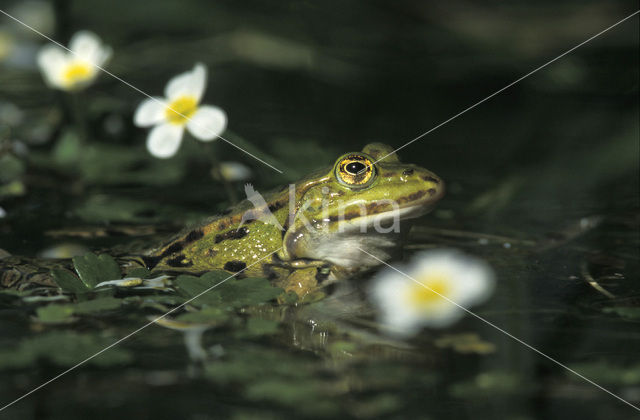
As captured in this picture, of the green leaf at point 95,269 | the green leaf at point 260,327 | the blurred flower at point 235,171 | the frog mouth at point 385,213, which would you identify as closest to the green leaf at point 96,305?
the green leaf at point 95,269

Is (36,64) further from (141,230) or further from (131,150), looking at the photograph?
(141,230)

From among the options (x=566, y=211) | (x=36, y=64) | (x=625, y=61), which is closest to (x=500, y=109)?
(x=625, y=61)

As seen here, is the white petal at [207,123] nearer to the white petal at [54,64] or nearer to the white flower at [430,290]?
the white flower at [430,290]

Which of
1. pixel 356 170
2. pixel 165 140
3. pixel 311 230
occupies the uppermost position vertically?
pixel 165 140

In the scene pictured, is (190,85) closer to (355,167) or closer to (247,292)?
(355,167)

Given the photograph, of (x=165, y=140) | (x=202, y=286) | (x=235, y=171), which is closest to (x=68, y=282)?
(x=202, y=286)

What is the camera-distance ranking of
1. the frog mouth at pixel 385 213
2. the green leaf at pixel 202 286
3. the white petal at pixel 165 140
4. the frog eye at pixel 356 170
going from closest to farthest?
the green leaf at pixel 202 286
the frog mouth at pixel 385 213
the frog eye at pixel 356 170
the white petal at pixel 165 140

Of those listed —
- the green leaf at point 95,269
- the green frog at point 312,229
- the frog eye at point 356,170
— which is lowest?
the green leaf at point 95,269
